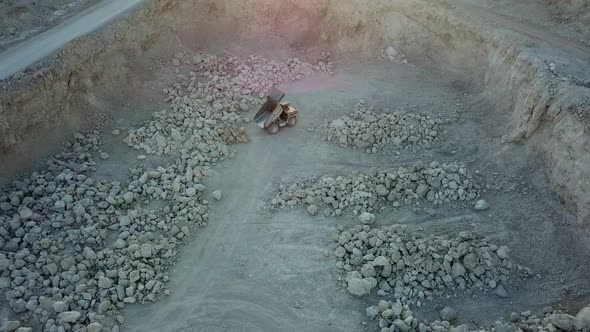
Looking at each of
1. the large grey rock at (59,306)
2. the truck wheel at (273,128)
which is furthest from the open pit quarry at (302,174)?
the truck wheel at (273,128)

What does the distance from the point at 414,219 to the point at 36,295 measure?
11.1m

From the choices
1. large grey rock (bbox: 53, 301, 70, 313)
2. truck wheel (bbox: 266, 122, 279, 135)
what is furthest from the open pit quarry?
truck wheel (bbox: 266, 122, 279, 135)

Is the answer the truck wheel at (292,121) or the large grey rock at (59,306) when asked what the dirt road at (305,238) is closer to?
the truck wheel at (292,121)

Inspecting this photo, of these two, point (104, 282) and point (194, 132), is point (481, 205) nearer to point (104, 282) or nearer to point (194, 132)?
point (194, 132)

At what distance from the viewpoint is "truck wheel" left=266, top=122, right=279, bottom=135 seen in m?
18.7

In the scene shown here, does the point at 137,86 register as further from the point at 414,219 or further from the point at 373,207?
the point at 414,219

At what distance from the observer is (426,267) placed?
43.8 ft

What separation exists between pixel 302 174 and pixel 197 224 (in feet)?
13.9

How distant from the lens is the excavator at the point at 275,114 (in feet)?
60.6

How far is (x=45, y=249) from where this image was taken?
44.4 feet

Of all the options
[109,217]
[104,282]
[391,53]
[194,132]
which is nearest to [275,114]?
[194,132]

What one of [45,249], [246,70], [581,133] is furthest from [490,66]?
[45,249]

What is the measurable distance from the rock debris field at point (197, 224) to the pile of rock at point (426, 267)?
0.03 meters

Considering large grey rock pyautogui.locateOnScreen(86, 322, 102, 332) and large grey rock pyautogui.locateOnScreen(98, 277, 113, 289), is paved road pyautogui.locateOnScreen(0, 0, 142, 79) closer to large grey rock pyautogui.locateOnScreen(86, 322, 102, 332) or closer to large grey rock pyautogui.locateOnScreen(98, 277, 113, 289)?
large grey rock pyautogui.locateOnScreen(98, 277, 113, 289)
